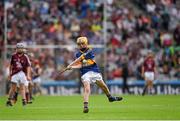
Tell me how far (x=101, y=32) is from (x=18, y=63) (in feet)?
54.5

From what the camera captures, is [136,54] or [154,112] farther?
[136,54]

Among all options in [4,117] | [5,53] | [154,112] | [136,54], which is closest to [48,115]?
[4,117]

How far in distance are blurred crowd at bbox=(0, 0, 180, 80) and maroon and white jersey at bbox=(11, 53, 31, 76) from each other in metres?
14.6

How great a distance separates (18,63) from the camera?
2792 cm

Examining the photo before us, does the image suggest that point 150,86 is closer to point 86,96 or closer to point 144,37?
point 144,37

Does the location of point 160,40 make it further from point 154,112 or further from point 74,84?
point 154,112

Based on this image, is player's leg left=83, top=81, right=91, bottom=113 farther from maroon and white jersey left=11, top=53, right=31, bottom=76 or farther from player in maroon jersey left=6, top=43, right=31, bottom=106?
maroon and white jersey left=11, top=53, right=31, bottom=76

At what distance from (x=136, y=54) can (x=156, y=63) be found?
131 cm

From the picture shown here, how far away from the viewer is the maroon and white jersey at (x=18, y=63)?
91.4 feet

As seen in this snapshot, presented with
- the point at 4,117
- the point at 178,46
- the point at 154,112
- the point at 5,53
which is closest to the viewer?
the point at 4,117

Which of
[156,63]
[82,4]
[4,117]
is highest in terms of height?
[82,4]

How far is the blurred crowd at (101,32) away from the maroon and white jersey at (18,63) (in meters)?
14.6

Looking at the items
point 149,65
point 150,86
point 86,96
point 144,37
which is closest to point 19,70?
point 86,96

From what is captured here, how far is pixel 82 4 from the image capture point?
46281mm
